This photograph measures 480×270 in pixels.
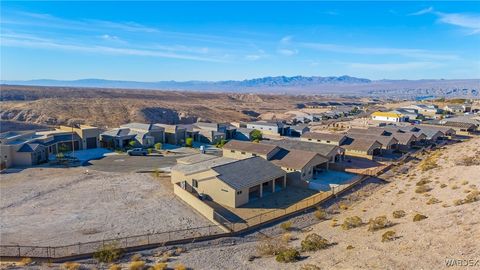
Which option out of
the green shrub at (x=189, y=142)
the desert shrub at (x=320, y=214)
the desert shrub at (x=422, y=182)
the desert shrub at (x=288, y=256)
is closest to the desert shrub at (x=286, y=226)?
the desert shrub at (x=320, y=214)

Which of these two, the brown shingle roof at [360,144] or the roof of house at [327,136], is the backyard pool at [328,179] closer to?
the brown shingle roof at [360,144]

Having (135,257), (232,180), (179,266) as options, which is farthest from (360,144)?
(135,257)

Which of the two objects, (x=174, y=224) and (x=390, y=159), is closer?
(x=174, y=224)

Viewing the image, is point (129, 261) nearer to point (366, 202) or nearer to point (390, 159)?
point (366, 202)

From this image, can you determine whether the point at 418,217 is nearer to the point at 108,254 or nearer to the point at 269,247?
the point at 269,247

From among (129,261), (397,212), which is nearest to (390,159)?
(397,212)

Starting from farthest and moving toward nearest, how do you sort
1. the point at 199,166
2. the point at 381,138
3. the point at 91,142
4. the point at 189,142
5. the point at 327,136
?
the point at 189,142, the point at 91,142, the point at 381,138, the point at 327,136, the point at 199,166
